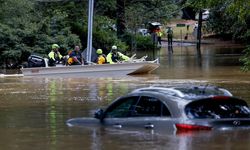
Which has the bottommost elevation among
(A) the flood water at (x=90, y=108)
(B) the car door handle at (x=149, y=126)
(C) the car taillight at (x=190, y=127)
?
(A) the flood water at (x=90, y=108)

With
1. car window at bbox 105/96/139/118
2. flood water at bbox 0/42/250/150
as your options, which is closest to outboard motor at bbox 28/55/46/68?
flood water at bbox 0/42/250/150

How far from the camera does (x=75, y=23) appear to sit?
45.2 metres

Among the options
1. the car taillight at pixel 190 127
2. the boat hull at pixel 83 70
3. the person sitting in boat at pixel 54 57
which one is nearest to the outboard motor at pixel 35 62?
the boat hull at pixel 83 70

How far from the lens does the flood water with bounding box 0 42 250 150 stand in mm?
10555

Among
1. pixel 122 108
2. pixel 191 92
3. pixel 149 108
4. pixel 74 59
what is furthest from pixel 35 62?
pixel 191 92

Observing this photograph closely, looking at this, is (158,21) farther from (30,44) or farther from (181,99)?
(181,99)

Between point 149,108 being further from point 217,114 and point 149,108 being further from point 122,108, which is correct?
point 217,114

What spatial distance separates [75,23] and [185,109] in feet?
115

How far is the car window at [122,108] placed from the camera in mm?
11461

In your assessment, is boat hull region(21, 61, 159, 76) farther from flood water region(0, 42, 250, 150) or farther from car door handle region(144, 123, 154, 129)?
car door handle region(144, 123, 154, 129)

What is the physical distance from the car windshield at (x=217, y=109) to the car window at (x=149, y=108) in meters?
0.45

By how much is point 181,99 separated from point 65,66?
2140cm

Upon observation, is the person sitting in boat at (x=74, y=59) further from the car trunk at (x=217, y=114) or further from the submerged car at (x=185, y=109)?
the car trunk at (x=217, y=114)

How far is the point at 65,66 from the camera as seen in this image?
1248 inches
